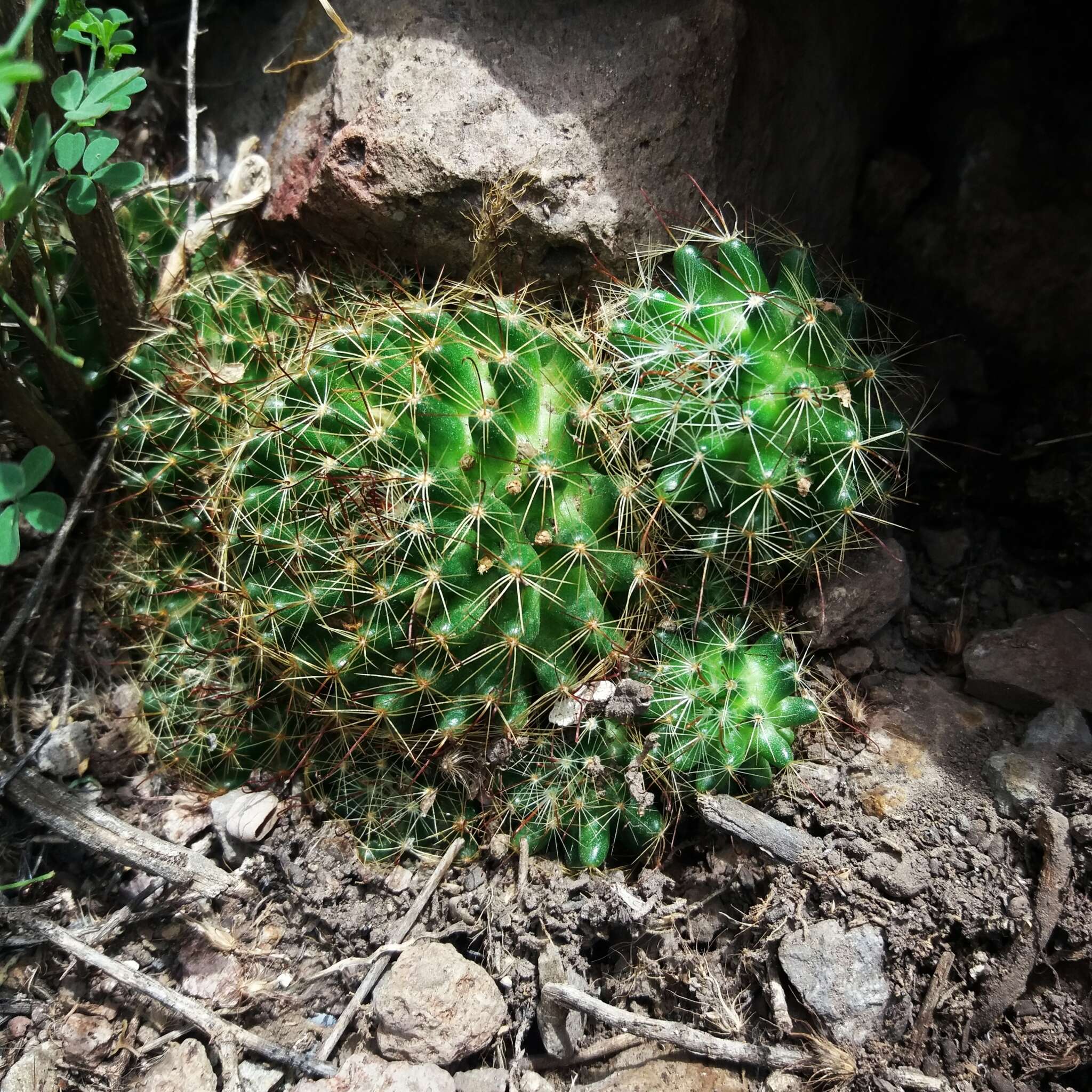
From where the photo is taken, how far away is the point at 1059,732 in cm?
259

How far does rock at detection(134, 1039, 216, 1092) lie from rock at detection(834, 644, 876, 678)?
85.0 inches

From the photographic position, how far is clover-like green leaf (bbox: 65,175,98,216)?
2502mm

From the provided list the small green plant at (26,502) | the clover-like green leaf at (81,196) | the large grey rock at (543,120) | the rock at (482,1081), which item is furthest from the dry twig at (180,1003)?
the large grey rock at (543,120)

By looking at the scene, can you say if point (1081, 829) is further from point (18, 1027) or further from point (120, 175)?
point (120, 175)

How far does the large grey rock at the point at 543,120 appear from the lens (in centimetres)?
286

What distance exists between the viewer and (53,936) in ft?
8.40

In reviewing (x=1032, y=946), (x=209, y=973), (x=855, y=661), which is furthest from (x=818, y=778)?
(x=209, y=973)

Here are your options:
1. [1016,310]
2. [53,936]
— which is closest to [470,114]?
[1016,310]

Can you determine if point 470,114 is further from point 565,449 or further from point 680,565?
point 680,565

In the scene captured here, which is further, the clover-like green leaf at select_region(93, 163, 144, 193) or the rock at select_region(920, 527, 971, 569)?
the rock at select_region(920, 527, 971, 569)

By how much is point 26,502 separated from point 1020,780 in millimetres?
2783

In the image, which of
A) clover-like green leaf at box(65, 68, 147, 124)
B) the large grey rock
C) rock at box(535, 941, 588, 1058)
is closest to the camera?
clover-like green leaf at box(65, 68, 147, 124)

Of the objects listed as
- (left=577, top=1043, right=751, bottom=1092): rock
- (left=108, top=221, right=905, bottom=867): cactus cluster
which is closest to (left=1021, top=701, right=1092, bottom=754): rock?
(left=108, top=221, right=905, bottom=867): cactus cluster

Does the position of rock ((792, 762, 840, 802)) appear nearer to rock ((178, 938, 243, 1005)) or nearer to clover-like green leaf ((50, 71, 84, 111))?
rock ((178, 938, 243, 1005))
